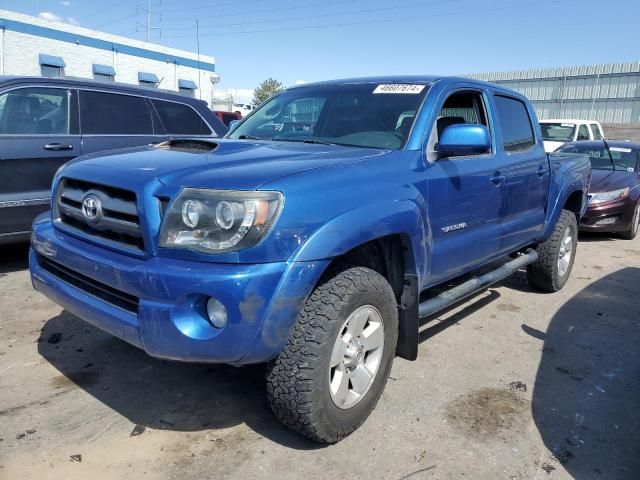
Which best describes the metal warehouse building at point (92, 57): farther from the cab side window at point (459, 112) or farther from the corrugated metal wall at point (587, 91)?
the cab side window at point (459, 112)

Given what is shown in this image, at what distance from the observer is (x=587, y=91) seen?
28453 millimetres

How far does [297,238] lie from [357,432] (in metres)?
1.18

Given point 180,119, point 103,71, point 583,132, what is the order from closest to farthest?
point 180,119 < point 583,132 < point 103,71

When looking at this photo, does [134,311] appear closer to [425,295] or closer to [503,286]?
[425,295]

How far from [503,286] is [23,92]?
5.06 meters

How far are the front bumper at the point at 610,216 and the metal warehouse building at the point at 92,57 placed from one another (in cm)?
1952

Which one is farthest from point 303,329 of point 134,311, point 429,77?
point 429,77

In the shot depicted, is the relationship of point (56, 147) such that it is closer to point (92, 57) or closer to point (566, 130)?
point (566, 130)

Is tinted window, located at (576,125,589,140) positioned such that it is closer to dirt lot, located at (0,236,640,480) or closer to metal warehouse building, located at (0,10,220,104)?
dirt lot, located at (0,236,640,480)

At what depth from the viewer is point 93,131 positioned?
5383mm

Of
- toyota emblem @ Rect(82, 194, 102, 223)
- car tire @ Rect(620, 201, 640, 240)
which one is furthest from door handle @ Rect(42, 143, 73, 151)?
car tire @ Rect(620, 201, 640, 240)

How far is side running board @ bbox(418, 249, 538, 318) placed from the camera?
3.27m

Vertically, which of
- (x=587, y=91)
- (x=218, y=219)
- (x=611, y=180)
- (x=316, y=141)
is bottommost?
(x=611, y=180)

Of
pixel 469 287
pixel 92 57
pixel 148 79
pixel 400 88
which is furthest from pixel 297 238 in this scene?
pixel 148 79
